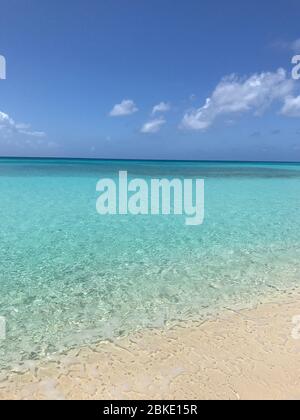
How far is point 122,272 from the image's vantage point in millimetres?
5082

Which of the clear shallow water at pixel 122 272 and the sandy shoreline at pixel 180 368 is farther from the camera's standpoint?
the clear shallow water at pixel 122 272

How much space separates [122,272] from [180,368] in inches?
93.4

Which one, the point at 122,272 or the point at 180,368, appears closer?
the point at 180,368

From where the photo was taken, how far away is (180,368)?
2857 millimetres

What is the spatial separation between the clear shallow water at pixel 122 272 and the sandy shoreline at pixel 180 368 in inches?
11.1

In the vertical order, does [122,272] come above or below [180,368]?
above

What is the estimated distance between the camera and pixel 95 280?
188 inches

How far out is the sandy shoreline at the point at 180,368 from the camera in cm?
258

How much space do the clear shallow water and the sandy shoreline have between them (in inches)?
11.1

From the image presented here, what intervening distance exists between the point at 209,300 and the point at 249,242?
10.1 ft

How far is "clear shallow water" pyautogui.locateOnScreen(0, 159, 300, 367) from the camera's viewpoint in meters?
3.59

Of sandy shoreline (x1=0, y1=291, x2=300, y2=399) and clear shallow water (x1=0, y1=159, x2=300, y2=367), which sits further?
clear shallow water (x1=0, y1=159, x2=300, y2=367)

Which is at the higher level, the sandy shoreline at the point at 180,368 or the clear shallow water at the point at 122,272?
the clear shallow water at the point at 122,272
